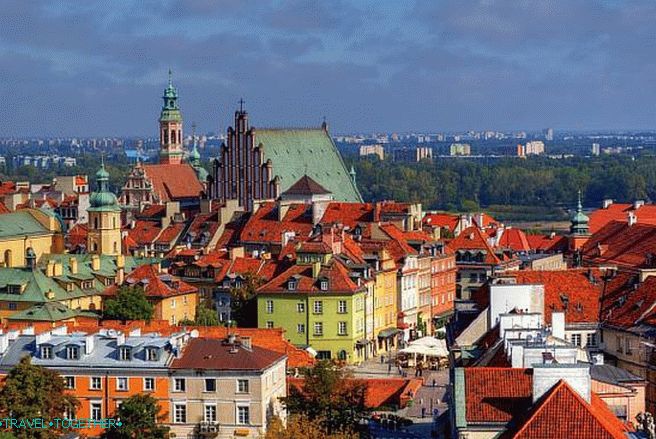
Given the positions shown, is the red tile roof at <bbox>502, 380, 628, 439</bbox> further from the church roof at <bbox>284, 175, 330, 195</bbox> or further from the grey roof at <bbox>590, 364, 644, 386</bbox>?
the church roof at <bbox>284, 175, 330, 195</bbox>

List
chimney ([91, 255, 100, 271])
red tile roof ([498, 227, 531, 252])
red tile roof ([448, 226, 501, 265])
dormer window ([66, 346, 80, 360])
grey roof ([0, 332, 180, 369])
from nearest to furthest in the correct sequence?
grey roof ([0, 332, 180, 369]) → dormer window ([66, 346, 80, 360]) → chimney ([91, 255, 100, 271]) → red tile roof ([448, 226, 501, 265]) → red tile roof ([498, 227, 531, 252])

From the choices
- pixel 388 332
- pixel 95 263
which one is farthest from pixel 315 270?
pixel 95 263

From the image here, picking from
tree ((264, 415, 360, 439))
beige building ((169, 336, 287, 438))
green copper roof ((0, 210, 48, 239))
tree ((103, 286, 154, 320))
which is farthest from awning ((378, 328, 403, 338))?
tree ((264, 415, 360, 439))

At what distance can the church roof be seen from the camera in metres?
102

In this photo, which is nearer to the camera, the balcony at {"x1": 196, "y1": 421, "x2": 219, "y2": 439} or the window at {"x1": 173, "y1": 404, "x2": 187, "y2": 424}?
the balcony at {"x1": 196, "y1": 421, "x2": 219, "y2": 439}

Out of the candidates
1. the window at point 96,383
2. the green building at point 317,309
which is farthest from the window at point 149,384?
the green building at point 317,309

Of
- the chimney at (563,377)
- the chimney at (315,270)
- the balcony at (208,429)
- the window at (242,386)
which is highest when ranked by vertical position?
the chimney at (315,270)

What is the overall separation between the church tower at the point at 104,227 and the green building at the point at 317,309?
1904cm

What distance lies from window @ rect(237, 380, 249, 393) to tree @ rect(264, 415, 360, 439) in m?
1.71

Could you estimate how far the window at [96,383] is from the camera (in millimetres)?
52125

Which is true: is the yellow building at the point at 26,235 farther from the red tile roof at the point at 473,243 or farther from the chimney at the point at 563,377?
the chimney at the point at 563,377

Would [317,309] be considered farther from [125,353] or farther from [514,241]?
[514,241]

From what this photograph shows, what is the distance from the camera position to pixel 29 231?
93625 millimetres

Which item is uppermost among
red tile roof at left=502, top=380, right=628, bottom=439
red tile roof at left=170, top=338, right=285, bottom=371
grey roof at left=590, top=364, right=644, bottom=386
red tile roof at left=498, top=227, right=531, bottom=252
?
red tile roof at left=498, top=227, right=531, bottom=252
